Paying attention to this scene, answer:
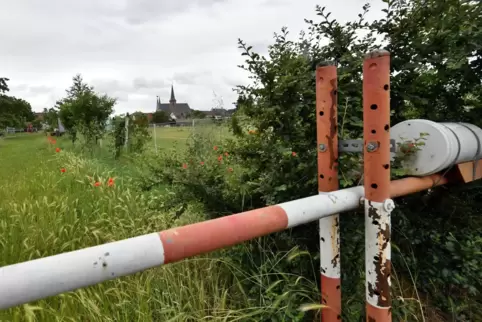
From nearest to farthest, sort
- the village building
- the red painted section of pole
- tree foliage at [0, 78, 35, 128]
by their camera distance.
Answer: the red painted section of pole, tree foliage at [0, 78, 35, 128], the village building

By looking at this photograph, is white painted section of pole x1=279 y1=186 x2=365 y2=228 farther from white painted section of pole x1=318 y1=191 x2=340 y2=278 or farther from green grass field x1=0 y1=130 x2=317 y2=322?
green grass field x1=0 y1=130 x2=317 y2=322

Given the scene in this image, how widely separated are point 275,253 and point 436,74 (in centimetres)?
143

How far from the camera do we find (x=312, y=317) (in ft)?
4.97

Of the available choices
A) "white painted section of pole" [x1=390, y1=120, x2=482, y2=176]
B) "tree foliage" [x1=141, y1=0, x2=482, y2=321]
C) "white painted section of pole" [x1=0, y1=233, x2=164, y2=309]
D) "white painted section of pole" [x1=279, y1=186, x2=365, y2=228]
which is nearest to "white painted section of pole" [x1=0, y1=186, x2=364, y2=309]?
"white painted section of pole" [x1=0, y1=233, x2=164, y2=309]

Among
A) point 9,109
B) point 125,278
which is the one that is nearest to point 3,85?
point 9,109

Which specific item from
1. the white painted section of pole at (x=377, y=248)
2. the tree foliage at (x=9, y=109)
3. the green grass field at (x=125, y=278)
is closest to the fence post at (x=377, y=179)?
the white painted section of pole at (x=377, y=248)

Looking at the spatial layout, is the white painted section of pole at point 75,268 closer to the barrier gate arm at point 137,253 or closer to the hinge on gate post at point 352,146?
the barrier gate arm at point 137,253

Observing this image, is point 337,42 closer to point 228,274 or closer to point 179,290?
point 228,274

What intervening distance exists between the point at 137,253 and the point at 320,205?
0.58m

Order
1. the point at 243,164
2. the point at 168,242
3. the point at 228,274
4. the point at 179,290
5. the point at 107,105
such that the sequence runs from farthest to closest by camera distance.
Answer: the point at 107,105 → the point at 243,164 → the point at 228,274 → the point at 179,290 → the point at 168,242

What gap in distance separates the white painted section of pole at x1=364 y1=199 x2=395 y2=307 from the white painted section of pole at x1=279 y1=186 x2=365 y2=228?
5 cm

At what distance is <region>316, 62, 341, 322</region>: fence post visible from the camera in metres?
Result: 1.12

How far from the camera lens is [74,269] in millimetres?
603

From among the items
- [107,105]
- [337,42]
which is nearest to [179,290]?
[337,42]
